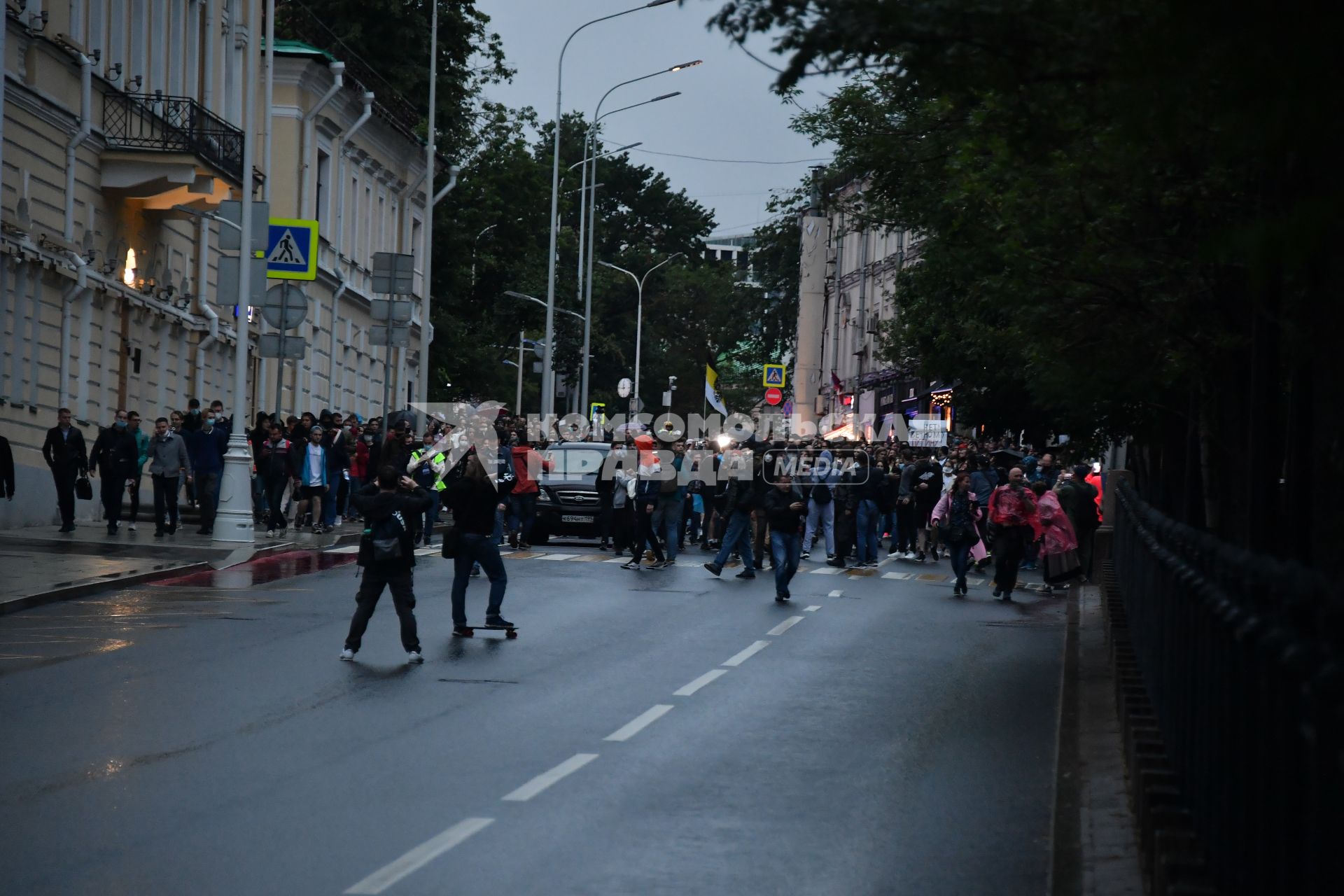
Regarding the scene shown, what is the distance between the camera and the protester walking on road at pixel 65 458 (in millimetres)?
26531

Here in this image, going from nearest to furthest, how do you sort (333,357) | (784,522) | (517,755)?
1. (517,755)
2. (784,522)
3. (333,357)

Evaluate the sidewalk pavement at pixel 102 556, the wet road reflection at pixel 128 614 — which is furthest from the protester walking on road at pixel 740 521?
the sidewalk pavement at pixel 102 556

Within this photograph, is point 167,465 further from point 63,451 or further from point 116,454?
point 63,451

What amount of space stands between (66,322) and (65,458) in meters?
4.31

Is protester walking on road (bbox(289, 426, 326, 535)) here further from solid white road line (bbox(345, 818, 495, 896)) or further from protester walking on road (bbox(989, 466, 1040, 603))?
solid white road line (bbox(345, 818, 495, 896))

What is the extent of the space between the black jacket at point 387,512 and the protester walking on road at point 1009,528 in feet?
34.2

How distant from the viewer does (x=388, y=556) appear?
50.2ft

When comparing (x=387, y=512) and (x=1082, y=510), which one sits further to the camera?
(x=1082, y=510)

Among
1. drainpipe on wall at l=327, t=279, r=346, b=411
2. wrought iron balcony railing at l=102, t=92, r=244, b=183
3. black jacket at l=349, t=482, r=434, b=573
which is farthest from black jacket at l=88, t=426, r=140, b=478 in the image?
drainpipe on wall at l=327, t=279, r=346, b=411

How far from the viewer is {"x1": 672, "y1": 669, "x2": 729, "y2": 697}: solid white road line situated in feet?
45.4

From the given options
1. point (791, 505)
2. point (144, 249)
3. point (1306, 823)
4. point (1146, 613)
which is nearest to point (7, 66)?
point (144, 249)

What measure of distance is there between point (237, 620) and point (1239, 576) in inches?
525

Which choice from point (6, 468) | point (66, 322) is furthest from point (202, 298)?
point (6, 468)

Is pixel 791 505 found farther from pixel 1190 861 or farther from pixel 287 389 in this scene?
pixel 287 389
